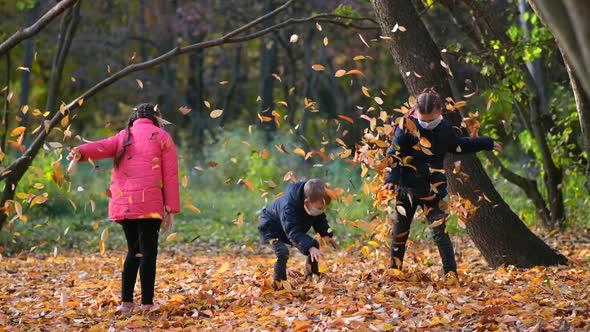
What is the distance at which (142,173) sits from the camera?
5965 mm

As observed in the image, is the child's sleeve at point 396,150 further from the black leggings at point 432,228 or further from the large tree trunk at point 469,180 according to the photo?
the large tree trunk at point 469,180

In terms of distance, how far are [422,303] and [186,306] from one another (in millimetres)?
1689

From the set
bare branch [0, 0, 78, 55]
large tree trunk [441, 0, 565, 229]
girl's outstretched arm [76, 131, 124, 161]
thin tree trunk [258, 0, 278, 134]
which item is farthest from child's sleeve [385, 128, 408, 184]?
thin tree trunk [258, 0, 278, 134]

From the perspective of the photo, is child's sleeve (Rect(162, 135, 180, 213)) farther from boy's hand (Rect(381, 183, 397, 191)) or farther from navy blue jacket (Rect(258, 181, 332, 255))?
boy's hand (Rect(381, 183, 397, 191))

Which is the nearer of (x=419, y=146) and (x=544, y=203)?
(x=419, y=146)

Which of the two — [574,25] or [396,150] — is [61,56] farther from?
[574,25]

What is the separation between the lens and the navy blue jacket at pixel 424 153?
6406 millimetres

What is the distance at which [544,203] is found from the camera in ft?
35.7

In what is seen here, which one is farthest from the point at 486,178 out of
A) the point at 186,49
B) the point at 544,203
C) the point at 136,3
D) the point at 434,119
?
the point at 136,3

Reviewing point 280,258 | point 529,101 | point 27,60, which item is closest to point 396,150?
point 280,258

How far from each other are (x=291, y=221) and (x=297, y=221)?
1.8 inches

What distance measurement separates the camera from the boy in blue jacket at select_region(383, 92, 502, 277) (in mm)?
6355

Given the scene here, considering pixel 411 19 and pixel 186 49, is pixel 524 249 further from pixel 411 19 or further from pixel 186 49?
pixel 186 49

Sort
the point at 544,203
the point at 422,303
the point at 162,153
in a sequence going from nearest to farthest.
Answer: the point at 422,303 < the point at 162,153 < the point at 544,203
